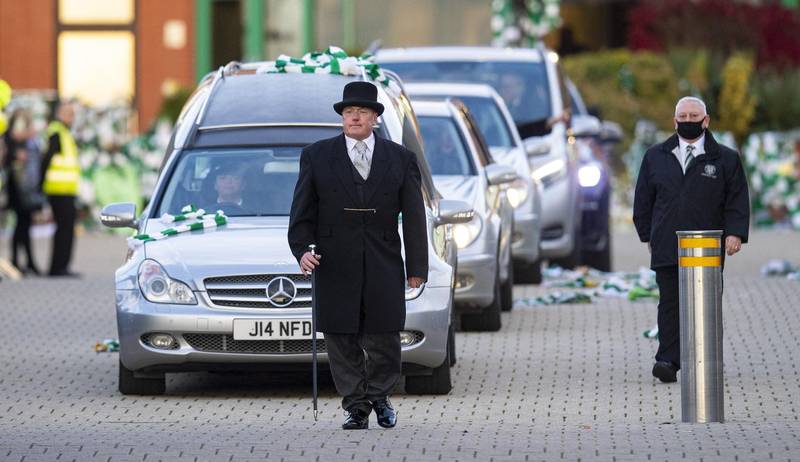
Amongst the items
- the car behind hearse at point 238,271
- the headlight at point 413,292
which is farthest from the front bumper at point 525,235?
the headlight at point 413,292

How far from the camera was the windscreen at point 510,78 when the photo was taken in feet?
64.0

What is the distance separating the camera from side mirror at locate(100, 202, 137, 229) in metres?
12.1

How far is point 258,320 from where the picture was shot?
36.8 feet

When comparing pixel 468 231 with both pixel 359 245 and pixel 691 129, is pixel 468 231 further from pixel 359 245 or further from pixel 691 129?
pixel 359 245

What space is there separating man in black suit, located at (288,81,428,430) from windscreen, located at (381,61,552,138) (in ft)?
30.3

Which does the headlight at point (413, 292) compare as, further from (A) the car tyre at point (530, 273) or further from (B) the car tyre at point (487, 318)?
(A) the car tyre at point (530, 273)

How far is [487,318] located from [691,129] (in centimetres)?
342

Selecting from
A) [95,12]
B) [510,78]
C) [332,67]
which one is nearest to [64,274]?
[510,78]

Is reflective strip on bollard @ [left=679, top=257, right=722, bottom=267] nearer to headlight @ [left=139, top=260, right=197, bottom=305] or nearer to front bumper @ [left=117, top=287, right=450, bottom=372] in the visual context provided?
front bumper @ [left=117, top=287, right=450, bottom=372]

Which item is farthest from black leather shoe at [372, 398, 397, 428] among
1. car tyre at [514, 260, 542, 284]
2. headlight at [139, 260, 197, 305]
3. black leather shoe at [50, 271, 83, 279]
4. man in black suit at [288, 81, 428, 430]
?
black leather shoe at [50, 271, 83, 279]

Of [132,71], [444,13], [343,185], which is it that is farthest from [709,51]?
[343,185]

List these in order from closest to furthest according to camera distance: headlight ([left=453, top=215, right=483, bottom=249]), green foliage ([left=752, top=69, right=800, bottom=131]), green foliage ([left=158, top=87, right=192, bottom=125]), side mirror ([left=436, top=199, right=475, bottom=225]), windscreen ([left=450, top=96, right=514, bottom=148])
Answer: side mirror ([left=436, top=199, right=475, bottom=225]) < headlight ([left=453, top=215, right=483, bottom=249]) < windscreen ([left=450, top=96, right=514, bottom=148]) < green foliage ([left=752, top=69, right=800, bottom=131]) < green foliage ([left=158, top=87, right=192, bottom=125])

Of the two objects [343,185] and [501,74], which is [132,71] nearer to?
[501,74]

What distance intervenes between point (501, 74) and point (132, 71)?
53.4ft
